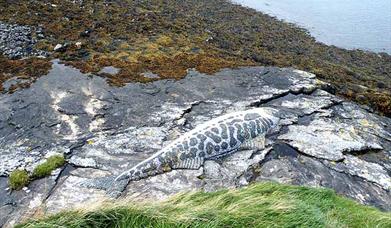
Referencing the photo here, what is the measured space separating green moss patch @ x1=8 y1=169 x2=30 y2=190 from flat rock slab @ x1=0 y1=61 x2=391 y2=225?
0.14 m

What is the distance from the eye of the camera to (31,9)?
15672mm

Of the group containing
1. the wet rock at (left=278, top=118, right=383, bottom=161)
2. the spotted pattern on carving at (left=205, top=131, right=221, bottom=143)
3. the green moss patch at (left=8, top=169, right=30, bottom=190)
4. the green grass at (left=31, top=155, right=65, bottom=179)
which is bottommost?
the green moss patch at (left=8, top=169, right=30, bottom=190)

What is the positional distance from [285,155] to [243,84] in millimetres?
3322

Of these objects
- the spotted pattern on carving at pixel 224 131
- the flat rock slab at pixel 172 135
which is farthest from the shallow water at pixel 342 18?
the spotted pattern on carving at pixel 224 131

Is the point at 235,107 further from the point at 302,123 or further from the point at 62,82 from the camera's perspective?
the point at 62,82

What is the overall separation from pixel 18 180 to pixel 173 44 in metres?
7.90

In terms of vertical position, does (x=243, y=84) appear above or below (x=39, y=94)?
above

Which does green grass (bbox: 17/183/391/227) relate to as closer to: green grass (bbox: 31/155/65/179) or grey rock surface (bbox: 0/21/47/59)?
green grass (bbox: 31/155/65/179)

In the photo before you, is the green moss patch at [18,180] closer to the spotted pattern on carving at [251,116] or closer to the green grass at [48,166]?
the green grass at [48,166]

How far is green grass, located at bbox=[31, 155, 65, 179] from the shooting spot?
7.93 meters

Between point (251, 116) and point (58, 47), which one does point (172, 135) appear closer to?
point (251, 116)

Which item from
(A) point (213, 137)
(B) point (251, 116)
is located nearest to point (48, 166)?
(A) point (213, 137)

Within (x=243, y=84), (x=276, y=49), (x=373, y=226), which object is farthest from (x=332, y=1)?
(x=373, y=226)

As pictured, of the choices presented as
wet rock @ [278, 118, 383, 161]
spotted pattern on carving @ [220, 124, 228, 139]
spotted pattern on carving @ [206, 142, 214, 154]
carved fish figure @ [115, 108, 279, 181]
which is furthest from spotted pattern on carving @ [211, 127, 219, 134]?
wet rock @ [278, 118, 383, 161]
